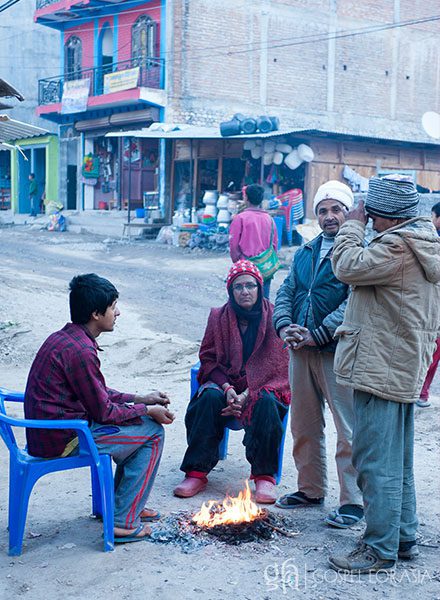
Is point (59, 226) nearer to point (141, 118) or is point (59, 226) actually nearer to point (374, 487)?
point (141, 118)

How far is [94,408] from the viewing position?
3510 mm

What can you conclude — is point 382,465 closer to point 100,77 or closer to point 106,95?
point 106,95

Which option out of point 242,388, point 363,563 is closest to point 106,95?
point 242,388

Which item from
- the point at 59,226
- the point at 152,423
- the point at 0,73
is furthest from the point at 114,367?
the point at 0,73

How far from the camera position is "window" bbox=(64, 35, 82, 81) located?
26.4 metres

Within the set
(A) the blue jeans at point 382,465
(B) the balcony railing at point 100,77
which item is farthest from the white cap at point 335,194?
(B) the balcony railing at point 100,77

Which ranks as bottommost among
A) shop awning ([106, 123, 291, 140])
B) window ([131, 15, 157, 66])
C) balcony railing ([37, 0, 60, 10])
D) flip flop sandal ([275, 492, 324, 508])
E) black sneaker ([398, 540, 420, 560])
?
flip flop sandal ([275, 492, 324, 508])

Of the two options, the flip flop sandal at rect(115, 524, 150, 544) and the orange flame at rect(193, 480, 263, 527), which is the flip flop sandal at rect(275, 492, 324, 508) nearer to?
the orange flame at rect(193, 480, 263, 527)

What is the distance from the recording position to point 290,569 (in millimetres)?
3273

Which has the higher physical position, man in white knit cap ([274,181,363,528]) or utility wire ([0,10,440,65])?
utility wire ([0,10,440,65])

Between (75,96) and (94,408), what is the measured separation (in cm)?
2310

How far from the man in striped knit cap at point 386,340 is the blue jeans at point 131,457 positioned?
983 mm

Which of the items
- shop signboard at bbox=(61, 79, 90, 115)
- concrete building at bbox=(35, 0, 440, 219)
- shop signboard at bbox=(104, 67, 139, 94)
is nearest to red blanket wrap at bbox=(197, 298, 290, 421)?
concrete building at bbox=(35, 0, 440, 219)

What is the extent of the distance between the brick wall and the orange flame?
1971 centimetres
